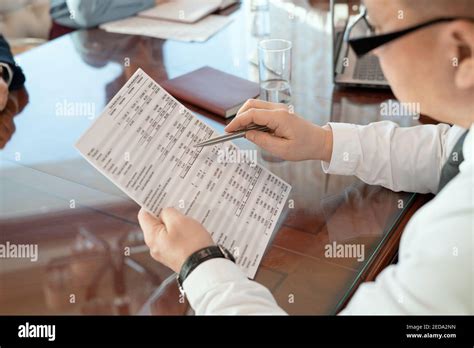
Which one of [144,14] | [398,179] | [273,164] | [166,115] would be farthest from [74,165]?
[144,14]

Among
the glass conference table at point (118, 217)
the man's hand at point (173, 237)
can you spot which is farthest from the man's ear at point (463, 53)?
the man's hand at point (173, 237)

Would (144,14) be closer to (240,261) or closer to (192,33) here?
(192,33)

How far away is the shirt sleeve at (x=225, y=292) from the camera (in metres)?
0.80

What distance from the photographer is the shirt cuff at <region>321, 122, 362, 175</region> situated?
1115 mm

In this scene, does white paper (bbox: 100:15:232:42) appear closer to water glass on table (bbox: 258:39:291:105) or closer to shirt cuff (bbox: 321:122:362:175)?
water glass on table (bbox: 258:39:291:105)

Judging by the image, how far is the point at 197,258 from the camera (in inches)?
34.1

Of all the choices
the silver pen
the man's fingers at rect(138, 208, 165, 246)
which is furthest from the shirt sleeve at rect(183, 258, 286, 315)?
the silver pen

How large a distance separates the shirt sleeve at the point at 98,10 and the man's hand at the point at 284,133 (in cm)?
104

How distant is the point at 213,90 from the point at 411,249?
811mm

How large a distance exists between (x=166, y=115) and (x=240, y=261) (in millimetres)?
304

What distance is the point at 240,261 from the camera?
36.3 inches

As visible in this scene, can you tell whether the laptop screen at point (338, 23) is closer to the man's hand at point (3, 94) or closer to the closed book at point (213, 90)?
the closed book at point (213, 90)

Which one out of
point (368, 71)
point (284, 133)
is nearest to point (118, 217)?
point (284, 133)

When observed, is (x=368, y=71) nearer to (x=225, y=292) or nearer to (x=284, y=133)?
(x=284, y=133)
